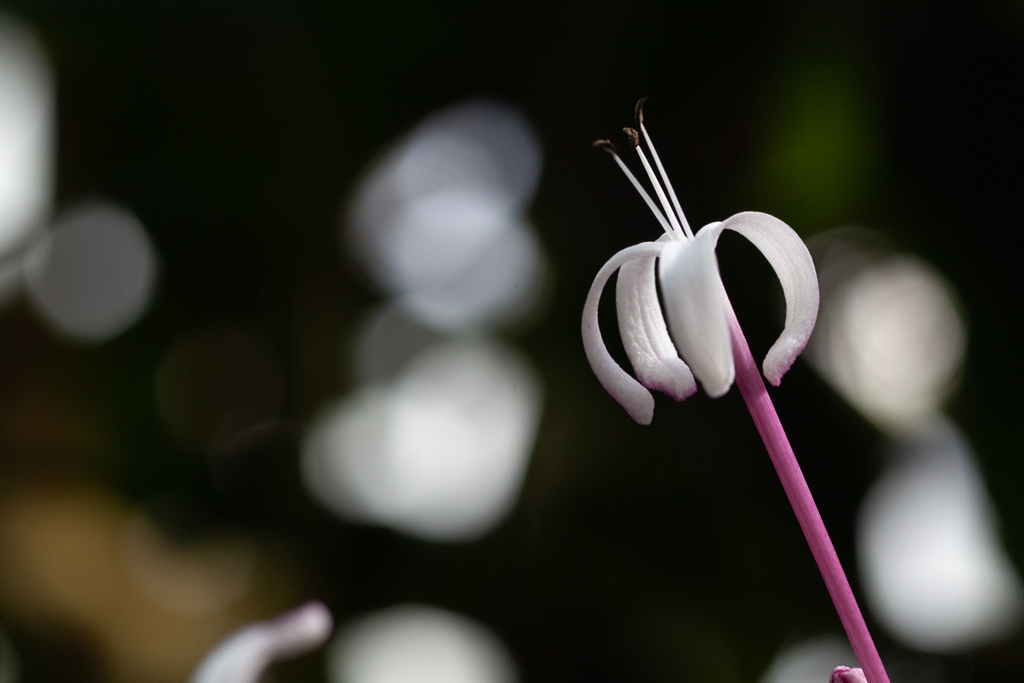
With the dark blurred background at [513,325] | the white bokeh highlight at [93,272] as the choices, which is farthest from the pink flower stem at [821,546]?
the white bokeh highlight at [93,272]

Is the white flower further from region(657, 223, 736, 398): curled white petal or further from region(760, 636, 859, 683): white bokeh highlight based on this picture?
region(760, 636, 859, 683): white bokeh highlight

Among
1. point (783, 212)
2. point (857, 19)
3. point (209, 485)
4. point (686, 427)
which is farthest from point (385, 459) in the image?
point (857, 19)

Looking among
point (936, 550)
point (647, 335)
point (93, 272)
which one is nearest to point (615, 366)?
point (647, 335)

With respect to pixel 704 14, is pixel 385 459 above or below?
below

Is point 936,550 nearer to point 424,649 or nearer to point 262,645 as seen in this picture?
point 424,649

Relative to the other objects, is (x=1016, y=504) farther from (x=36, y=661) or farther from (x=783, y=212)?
(x=36, y=661)
